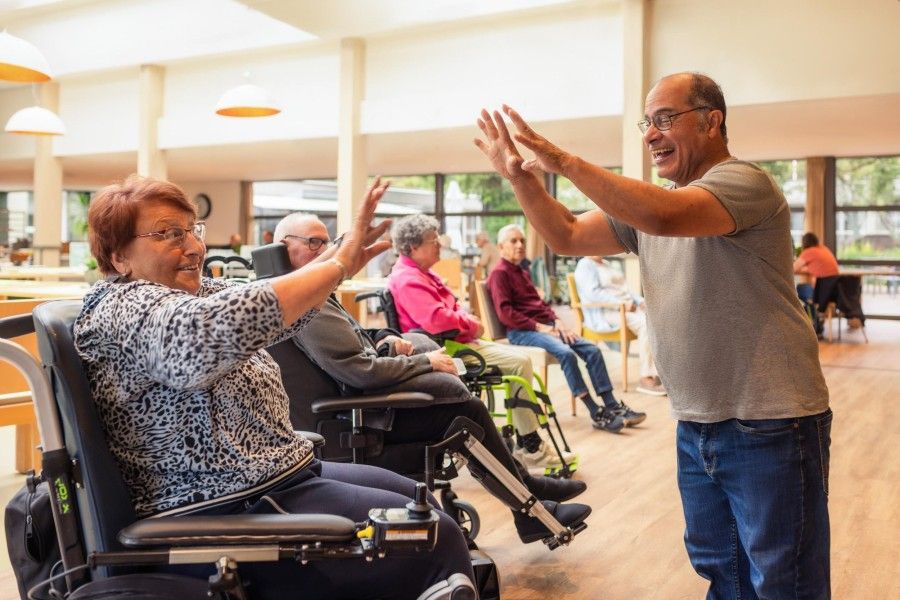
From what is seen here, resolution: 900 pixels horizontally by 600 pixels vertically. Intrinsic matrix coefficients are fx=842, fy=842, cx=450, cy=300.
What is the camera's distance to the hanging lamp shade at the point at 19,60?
18.3 ft

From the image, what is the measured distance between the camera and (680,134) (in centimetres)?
166

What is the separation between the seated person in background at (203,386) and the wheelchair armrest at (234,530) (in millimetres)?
104

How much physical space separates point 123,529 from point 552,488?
1.65 m

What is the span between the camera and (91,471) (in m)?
1.34

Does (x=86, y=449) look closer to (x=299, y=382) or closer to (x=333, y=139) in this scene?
(x=299, y=382)

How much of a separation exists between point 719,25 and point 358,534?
24.9ft

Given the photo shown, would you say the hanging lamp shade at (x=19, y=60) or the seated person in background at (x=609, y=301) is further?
the seated person in background at (x=609, y=301)

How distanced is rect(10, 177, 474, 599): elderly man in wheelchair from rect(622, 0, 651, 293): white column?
6.97 metres

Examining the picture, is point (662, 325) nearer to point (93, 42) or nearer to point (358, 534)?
point (358, 534)

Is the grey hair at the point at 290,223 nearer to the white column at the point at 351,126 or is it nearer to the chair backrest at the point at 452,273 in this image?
the chair backrest at the point at 452,273

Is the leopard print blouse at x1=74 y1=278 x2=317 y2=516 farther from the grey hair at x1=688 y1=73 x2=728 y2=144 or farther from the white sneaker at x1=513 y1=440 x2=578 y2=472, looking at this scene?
the white sneaker at x1=513 y1=440 x2=578 y2=472

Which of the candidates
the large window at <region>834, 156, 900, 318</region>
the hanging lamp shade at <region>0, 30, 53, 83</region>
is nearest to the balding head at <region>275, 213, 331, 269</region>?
the hanging lamp shade at <region>0, 30, 53, 83</region>

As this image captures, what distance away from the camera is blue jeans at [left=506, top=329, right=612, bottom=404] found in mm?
4879

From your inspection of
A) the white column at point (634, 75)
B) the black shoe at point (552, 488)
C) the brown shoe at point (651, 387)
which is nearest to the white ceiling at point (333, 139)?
the white column at point (634, 75)
